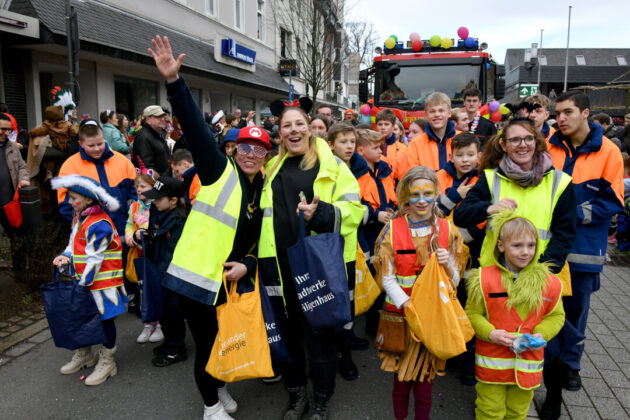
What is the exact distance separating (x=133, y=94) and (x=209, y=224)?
11.5m

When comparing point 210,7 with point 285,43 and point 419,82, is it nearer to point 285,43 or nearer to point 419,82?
point 285,43

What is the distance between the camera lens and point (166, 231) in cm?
336

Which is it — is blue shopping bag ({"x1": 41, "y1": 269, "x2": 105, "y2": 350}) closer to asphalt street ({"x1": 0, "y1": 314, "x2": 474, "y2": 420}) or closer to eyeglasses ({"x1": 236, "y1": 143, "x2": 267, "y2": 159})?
asphalt street ({"x1": 0, "y1": 314, "x2": 474, "y2": 420})

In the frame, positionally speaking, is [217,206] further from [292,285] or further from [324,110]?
[324,110]

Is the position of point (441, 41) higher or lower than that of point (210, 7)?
lower

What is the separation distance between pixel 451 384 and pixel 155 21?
12.9m

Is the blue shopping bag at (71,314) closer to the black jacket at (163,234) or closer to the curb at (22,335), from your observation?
the black jacket at (163,234)

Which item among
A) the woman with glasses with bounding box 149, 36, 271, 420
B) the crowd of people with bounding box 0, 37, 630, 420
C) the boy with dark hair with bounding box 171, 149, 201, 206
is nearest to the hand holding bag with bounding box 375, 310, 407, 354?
the crowd of people with bounding box 0, 37, 630, 420

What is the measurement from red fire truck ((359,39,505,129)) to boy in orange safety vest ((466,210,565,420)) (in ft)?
21.0

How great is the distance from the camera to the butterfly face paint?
2.77 meters

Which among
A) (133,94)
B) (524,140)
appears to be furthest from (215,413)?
(133,94)

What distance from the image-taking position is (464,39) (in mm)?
9203

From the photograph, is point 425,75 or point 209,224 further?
point 425,75

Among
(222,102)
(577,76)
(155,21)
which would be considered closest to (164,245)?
(155,21)
